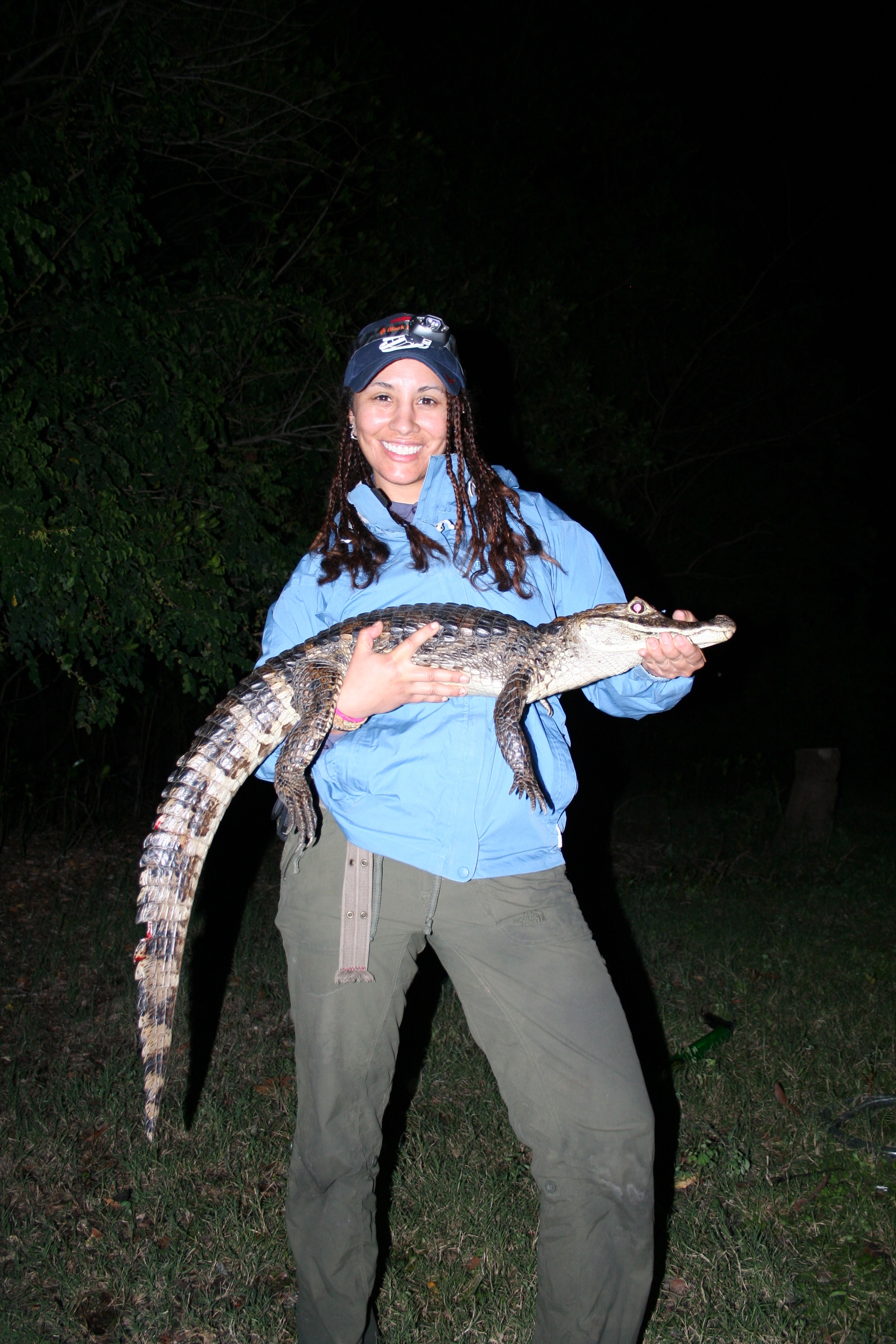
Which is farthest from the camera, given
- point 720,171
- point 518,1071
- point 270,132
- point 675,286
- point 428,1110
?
point 720,171

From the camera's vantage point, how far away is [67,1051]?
4.06 m

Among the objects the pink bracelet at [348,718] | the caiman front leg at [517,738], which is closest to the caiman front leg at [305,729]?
the pink bracelet at [348,718]

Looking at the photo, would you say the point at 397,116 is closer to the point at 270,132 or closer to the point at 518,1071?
the point at 270,132

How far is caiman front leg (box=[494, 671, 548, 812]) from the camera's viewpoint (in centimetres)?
199

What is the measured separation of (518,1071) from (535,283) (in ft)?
25.6

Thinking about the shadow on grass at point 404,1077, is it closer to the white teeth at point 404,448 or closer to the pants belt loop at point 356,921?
the pants belt loop at point 356,921

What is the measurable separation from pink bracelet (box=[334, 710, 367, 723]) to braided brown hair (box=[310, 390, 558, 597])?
0.32 m

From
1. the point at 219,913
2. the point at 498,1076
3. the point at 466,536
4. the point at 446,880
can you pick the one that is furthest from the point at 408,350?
the point at 219,913

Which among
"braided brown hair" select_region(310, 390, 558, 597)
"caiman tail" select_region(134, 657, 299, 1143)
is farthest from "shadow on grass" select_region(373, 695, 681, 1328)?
"braided brown hair" select_region(310, 390, 558, 597)

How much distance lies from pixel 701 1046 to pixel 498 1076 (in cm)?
246

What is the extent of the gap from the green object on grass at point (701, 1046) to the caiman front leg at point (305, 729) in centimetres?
248

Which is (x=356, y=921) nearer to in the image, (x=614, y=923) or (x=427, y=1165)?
(x=427, y=1165)

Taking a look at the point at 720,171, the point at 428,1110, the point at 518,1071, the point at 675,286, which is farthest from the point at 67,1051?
the point at 720,171

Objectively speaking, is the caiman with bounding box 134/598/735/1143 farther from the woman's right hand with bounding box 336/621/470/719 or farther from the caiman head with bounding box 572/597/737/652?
the woman's right hand with bounding box 336/621/470/719
